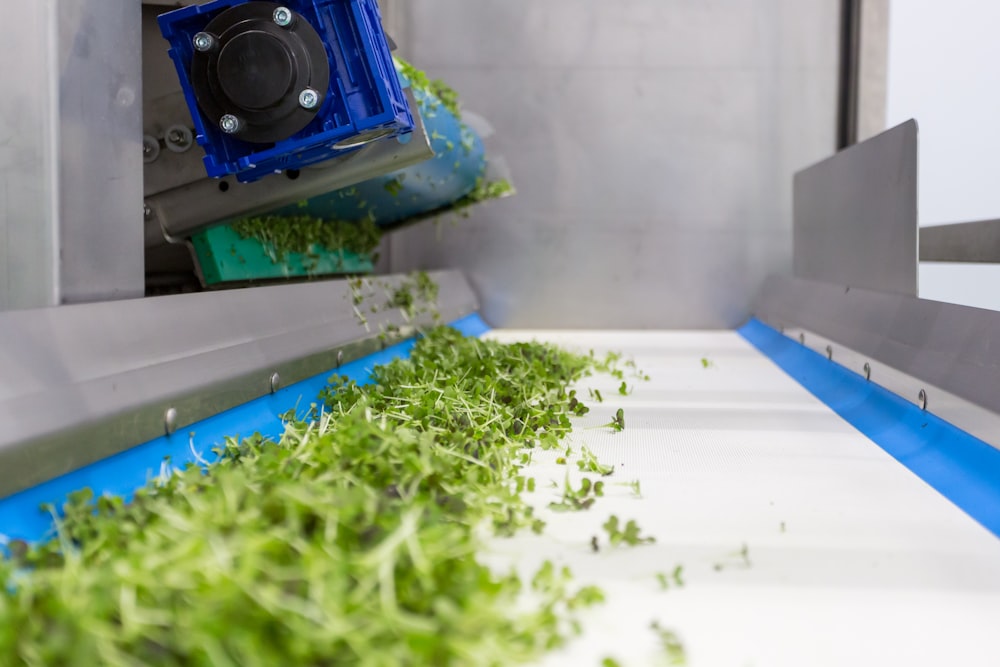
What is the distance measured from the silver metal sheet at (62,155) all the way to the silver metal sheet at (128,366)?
143 mm

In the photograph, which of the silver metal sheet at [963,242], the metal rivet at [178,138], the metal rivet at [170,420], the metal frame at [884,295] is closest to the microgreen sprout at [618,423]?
the metal frame at [884,295]

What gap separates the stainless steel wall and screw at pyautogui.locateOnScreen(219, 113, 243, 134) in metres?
3.07

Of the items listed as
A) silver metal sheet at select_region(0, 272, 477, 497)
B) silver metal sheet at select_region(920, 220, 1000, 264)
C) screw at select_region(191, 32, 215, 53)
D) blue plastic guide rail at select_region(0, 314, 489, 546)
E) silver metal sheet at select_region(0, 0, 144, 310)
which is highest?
screw at select_region(191, 32, 215, 53)

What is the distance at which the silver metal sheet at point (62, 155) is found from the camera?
5.13 ft

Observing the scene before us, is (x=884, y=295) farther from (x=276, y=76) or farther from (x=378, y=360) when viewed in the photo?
(x=276, y=76)

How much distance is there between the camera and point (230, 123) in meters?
2.10

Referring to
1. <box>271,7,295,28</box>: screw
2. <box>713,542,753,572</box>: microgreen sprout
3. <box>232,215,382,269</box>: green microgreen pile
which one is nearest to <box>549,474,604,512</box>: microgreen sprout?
<box>713,542,753,572</box>: microgreen sprout

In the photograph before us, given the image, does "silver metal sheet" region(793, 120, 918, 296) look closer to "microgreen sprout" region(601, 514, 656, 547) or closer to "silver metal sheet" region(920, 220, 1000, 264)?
"silver metal sheet" region(920, 220, 1000, 264)

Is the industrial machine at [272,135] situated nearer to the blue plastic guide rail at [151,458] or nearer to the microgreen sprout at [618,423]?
the blue plastic guide rail at [151,458]

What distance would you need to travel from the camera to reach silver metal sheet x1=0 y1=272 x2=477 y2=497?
1.25 m

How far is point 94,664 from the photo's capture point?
0.78 m

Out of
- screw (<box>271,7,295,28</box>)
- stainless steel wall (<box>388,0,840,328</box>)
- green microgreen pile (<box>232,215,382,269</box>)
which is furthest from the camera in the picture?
stainless steel wall (<box>388,0,840,328</box>)

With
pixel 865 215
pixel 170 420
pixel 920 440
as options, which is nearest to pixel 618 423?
pixel 920 440

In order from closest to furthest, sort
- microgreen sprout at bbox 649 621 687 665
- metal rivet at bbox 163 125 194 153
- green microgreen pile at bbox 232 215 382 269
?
microgreen sprout at bbox 649 621 687 665 → metal rivet at bbox 163 125 194 153 → green microgreen pile at bbox 232 215 382 269
